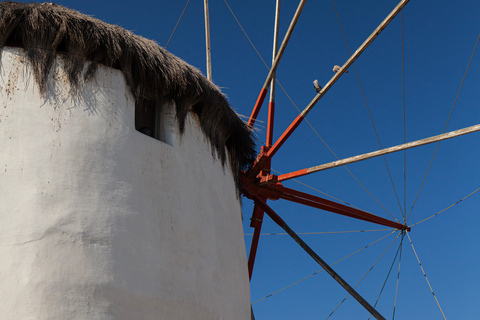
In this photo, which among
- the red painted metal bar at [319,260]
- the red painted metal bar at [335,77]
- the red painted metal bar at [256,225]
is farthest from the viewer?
the red painted metal bar at [256,225]

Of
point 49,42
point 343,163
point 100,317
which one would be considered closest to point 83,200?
point 100,317

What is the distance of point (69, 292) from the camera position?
7.51m

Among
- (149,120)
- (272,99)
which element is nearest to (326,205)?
(272,99)

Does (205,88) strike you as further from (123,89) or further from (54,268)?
(54,268)

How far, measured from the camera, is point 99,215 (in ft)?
26.7

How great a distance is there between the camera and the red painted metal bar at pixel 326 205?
12835 mm

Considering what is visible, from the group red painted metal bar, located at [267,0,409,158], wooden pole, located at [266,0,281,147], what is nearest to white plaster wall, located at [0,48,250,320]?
red painted metal bar, located at [267,0,409,158]

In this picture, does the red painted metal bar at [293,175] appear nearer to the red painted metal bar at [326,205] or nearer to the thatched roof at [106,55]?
the red painted metal bar at [326,205]

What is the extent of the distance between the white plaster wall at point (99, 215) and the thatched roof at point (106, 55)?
18 cm

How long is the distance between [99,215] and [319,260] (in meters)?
5.24

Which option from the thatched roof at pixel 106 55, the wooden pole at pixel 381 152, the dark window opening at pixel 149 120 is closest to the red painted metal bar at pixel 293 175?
the wooden pole at pixel 381 152

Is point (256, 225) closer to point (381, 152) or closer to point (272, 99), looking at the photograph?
point (272, 99)

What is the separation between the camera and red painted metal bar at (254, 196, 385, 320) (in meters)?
11.8

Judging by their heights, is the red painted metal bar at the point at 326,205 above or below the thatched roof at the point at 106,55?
below
